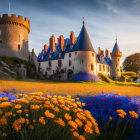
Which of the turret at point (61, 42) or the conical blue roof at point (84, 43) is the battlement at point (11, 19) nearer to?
the turret at point (61, 42)

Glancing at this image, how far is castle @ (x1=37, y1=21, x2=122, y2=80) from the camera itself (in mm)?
25312

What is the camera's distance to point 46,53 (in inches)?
1441

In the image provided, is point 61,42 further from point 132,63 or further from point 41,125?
point 132,63

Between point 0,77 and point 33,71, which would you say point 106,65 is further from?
point 0,77

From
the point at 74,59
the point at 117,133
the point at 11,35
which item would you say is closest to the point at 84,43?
the point at 74,59

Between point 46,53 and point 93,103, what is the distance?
112ft

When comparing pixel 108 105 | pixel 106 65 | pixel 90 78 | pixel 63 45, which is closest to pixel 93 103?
pixel 108 105

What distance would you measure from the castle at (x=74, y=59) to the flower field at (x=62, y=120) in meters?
21.4

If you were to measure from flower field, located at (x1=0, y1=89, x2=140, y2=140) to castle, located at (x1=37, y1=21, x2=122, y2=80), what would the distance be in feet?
70.2

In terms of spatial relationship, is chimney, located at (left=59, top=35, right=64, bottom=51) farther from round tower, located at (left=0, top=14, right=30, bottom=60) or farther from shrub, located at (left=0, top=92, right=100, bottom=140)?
shrub, located at (left=0, top=92, right=100, bottom=140)

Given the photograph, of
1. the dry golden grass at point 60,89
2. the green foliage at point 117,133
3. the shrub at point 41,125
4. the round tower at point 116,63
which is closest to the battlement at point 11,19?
the dry golden grass at point 60,89

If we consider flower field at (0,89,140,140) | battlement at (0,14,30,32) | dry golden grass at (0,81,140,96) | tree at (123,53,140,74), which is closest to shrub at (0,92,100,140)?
flower field at (0,89,140,140)

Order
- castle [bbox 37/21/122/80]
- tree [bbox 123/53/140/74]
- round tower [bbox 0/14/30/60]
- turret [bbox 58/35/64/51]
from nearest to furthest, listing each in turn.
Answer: round tower [bbox 0/14/30/60], castle [bbox 37/21/122/80], turret [bbox 58/35/64/51], tree [bbox 123/53/140/74]

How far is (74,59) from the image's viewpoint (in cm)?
2628
